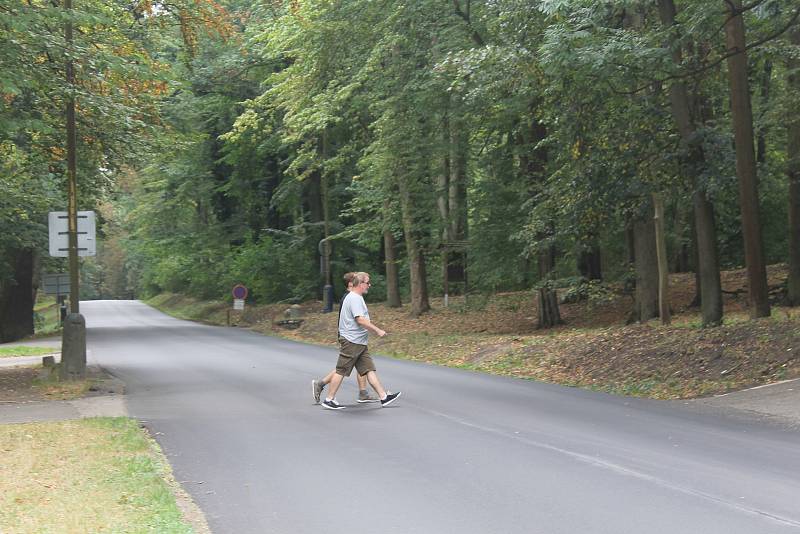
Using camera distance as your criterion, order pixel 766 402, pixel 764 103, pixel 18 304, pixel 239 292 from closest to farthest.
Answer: pixel 766 402, pixel 764 103, pixel 18 304, pixel 239 292

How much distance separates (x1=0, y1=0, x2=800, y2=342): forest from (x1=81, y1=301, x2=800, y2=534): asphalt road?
5311 millimetres

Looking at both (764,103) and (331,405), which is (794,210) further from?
(331,405)

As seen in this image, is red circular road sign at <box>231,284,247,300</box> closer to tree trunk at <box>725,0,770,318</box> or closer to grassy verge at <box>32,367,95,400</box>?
grassy verge at <box>32,367,95,400</box>

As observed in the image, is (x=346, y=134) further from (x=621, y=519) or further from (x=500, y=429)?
(x=621, y=519)

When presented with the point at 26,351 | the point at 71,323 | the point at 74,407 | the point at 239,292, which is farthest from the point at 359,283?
the point at 239,292

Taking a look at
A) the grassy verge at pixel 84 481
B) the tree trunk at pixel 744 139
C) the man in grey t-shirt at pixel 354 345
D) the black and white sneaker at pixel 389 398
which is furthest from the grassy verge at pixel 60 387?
the tree trunk at pixel 744 139

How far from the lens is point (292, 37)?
25.3 meters

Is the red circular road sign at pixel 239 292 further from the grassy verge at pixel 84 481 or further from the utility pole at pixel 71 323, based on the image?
the grassy verge at pixel 84 481

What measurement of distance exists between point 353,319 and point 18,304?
Answer: 109 ft

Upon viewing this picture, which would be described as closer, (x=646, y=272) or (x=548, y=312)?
(x=646, y=272)

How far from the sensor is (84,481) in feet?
25.2

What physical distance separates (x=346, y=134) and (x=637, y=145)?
71.6 ft

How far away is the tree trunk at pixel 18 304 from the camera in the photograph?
4012cm

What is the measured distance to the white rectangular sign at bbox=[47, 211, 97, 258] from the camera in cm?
1780
